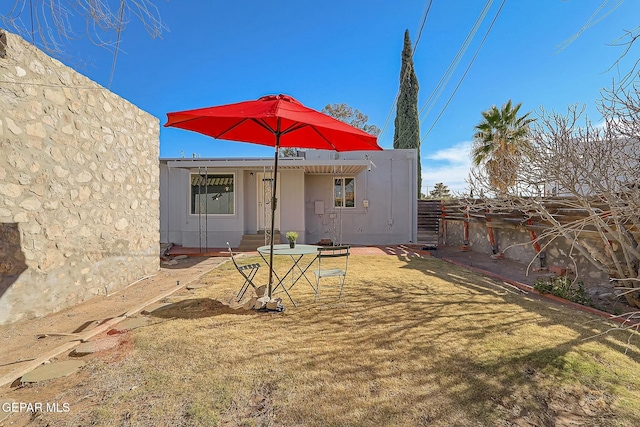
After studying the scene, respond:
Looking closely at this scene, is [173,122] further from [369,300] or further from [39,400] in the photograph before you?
[369,300]

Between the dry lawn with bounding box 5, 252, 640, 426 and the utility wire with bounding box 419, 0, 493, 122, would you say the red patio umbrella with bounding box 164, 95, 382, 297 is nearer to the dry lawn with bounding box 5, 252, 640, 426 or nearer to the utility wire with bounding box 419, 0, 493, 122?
the dry lawn with bounding box 5, 252, 640, 426

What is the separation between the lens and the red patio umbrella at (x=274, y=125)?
11.4ft

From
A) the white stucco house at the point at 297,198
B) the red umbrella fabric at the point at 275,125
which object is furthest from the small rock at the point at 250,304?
the white stucco house at the point at 297,198

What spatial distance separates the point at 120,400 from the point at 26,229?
3023 millimetres

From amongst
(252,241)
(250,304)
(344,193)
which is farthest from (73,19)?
(344,193)

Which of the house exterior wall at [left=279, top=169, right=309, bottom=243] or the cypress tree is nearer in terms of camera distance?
the house exterior wall at [left=279, top=169, right=309, bottom=243]

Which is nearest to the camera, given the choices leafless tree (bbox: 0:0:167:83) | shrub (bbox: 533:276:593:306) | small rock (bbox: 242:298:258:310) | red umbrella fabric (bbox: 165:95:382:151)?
leafless tree (bbox: 0:0:167:83)

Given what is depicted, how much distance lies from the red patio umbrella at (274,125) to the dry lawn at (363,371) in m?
1.31

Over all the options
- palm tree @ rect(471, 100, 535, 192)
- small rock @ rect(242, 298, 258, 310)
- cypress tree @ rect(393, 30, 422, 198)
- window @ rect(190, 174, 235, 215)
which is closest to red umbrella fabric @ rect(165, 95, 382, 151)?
small rock @ rect(242, 298, 258, 310)

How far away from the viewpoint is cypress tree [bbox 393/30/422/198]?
21.2m

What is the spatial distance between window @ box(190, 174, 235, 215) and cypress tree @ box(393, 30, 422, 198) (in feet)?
44.6

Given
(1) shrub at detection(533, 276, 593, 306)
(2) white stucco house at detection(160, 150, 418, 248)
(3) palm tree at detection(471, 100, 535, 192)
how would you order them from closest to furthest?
(1) shrub at detection(533, 276, 593, 306) → (2) white stucco house at detection(160, 150, 418, 248) → (3) palm tree at detection(471, 100, 535, 192)

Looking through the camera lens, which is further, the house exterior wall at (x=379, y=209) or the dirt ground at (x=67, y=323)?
the house exterior wall at (x=379, y=209)

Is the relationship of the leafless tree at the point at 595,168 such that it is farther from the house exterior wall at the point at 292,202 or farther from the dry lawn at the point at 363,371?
the house exterior wall at the point at 292,202
